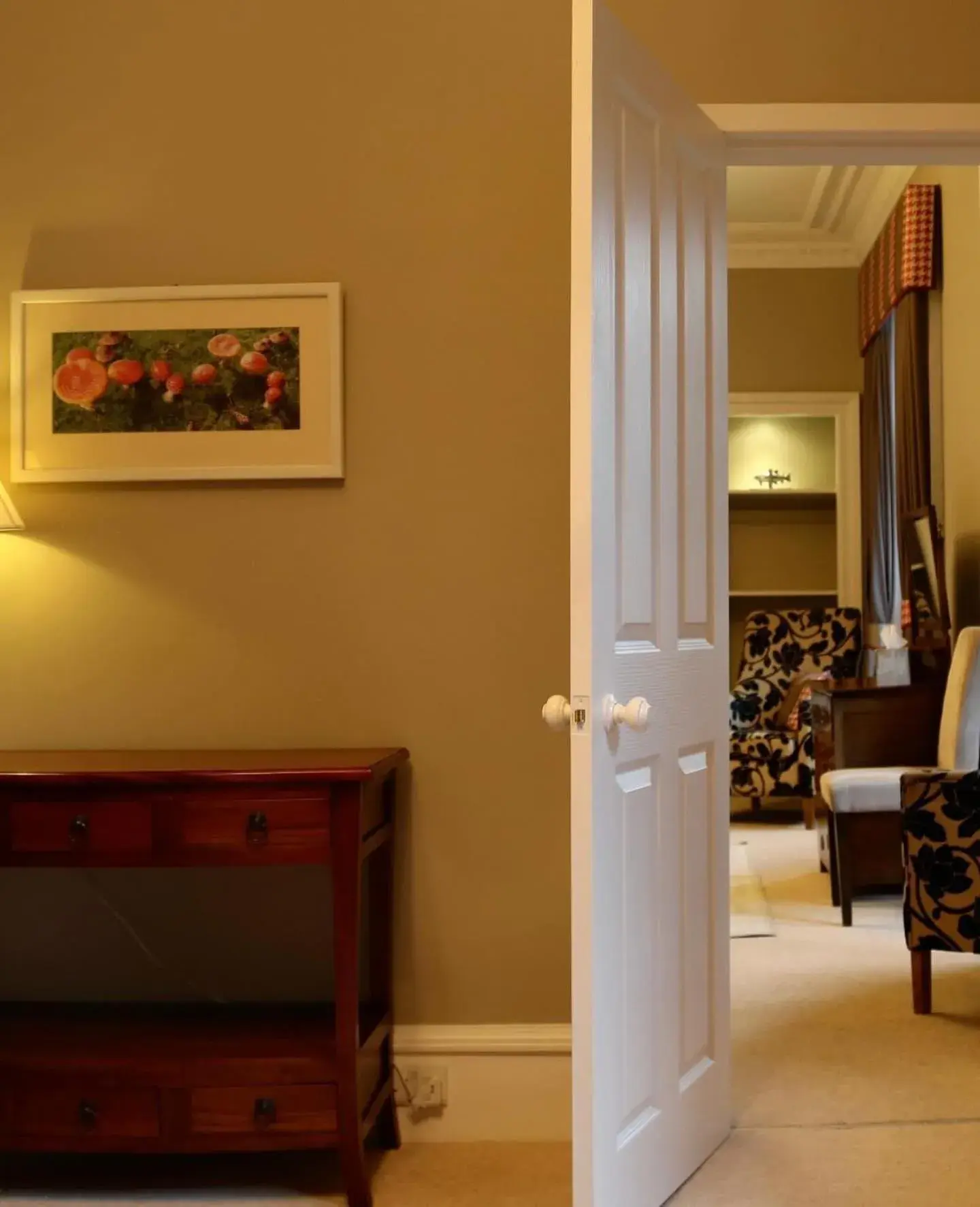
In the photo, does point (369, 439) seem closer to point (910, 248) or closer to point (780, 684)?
point (910, 248)

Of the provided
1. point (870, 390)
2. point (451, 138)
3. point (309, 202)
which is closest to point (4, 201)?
point (309, 202)

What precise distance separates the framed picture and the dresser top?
0.61 metres

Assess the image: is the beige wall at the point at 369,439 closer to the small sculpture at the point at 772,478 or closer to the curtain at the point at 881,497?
the curtain at the point at 881,497

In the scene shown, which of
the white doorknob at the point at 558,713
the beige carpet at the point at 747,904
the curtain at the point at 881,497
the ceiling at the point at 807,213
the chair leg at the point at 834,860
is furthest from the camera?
the curtain at the point at 881,497

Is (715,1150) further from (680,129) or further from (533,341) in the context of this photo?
(680,129)

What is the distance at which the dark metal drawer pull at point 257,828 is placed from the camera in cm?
238

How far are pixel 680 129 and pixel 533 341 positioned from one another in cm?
54

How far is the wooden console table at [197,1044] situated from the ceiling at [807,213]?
188 inches

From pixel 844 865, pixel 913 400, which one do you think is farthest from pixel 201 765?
pixel 913 400

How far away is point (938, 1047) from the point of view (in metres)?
3.30

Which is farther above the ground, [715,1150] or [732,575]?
[732,575]

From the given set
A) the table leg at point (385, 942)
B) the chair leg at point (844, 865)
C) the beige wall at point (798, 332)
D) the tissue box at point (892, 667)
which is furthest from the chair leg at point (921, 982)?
the beige wall at point (798, 332)

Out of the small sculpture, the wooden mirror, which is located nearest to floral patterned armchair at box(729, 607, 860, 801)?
the small sculpture

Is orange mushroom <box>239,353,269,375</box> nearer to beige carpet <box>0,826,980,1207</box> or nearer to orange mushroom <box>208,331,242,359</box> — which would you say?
orange mushroom <box>208,331,242,359</box>
